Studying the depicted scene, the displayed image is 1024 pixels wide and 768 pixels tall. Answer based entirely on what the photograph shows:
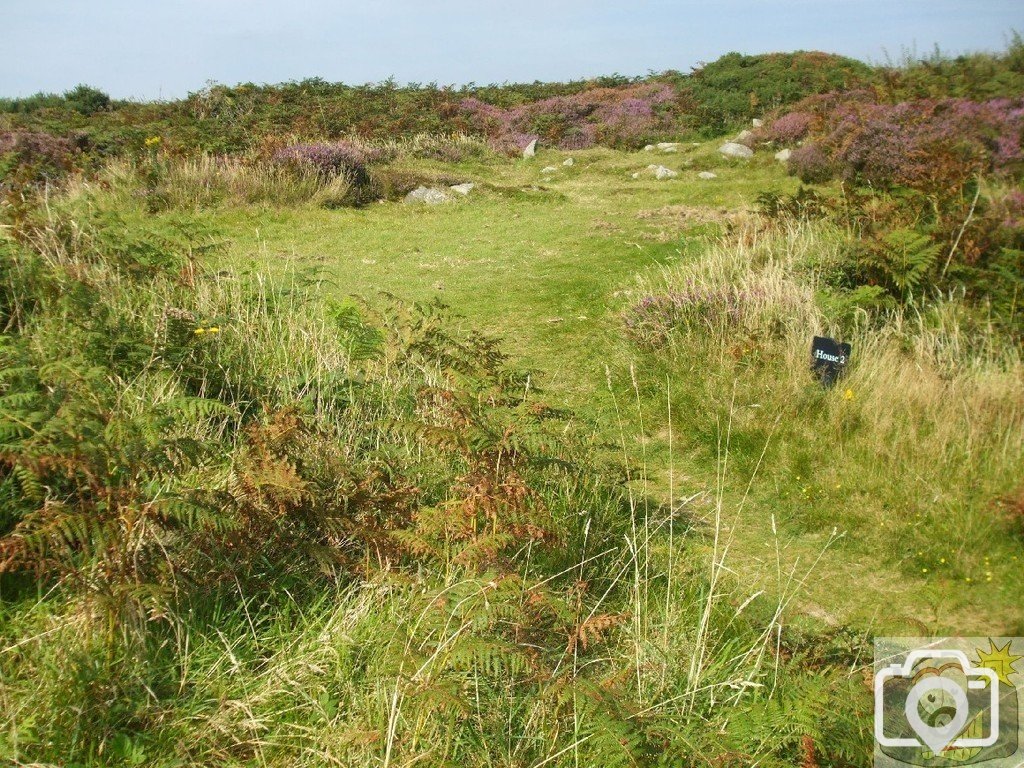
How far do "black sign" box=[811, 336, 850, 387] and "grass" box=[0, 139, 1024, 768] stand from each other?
0.39 feet

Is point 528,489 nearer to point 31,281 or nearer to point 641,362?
point 641,362

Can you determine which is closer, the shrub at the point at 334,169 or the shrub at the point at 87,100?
the shrub at the point at 334,169

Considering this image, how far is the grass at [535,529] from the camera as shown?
2.44 metres

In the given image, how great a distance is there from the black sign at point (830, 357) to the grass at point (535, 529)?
120mm

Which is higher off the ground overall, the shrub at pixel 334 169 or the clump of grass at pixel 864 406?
the shrub at pixel 334 169

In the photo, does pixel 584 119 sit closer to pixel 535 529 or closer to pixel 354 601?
pixel 535 529

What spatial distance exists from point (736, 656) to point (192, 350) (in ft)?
10.6

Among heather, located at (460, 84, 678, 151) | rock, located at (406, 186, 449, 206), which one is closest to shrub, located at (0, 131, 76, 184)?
rock, located at (406, 186, 449, 206)

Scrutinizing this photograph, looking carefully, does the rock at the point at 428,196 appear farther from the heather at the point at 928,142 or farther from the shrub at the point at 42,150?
the heather at the point at 928,142

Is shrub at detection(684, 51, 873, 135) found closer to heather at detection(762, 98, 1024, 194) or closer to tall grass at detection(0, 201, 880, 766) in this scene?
heather at detection(762, 98, 1024, 194)

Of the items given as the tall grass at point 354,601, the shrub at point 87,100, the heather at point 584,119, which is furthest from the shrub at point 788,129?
the shrub at point 87,100

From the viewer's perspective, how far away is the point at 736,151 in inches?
671

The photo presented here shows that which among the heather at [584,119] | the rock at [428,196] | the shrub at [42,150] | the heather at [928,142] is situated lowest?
the rock at [428,196]

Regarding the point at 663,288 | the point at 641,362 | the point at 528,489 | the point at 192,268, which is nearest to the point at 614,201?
the point at 663,288
